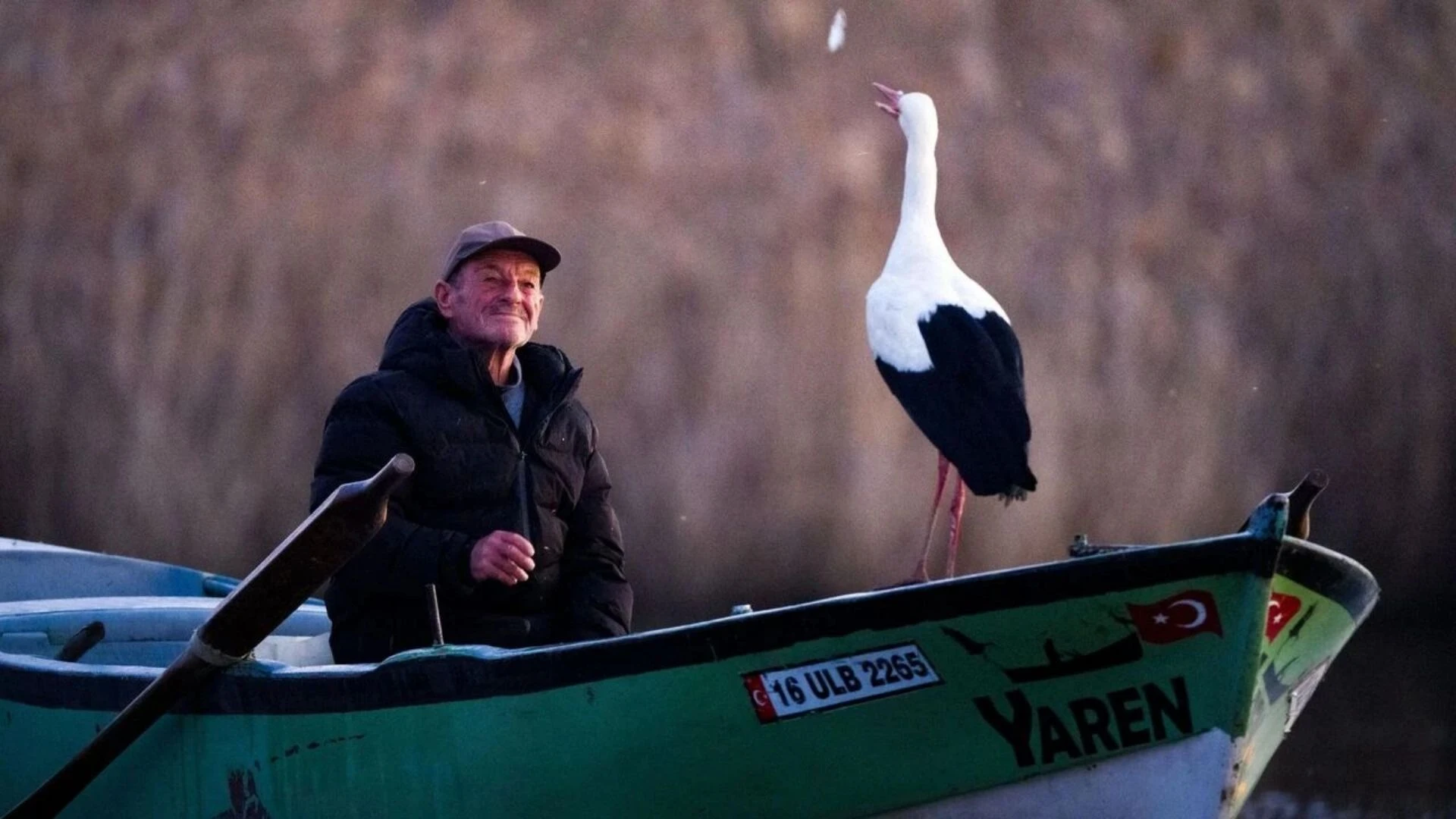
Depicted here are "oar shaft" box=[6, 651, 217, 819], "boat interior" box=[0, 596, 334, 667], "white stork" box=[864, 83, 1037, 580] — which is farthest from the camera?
"white stork" box=[864, 83, 1037, 580]

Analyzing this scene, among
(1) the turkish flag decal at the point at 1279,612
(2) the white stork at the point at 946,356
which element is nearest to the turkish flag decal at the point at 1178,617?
(1) the turkish flag decal at the point at 1279,612

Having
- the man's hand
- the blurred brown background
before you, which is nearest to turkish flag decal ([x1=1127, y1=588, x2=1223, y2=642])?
the man's hand

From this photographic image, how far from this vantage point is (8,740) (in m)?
3.35

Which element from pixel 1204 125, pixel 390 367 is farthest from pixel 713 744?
pixel 1204 125

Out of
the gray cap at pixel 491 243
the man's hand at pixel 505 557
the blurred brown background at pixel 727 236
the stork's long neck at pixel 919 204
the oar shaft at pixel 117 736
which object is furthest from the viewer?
the blurred brown background at pixel 727 236

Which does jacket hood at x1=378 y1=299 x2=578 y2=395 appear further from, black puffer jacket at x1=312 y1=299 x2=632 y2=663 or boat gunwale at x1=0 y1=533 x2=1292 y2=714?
boat gunwale at x1=0 y1=533 x2=1292 y2=714

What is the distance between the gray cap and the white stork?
118cm

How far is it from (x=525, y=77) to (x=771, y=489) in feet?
6.45

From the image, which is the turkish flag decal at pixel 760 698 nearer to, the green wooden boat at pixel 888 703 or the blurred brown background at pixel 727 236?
the green wooden boat at pixel 888 703

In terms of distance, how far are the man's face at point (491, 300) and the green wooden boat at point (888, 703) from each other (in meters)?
0.57

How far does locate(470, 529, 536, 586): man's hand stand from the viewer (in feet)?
8.94

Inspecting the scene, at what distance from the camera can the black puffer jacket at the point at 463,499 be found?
2896mm

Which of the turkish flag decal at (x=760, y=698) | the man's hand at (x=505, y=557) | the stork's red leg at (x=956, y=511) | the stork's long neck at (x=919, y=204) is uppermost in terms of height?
the stork's long neck at (x=919, y=204)

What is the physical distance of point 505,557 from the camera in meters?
2.73
